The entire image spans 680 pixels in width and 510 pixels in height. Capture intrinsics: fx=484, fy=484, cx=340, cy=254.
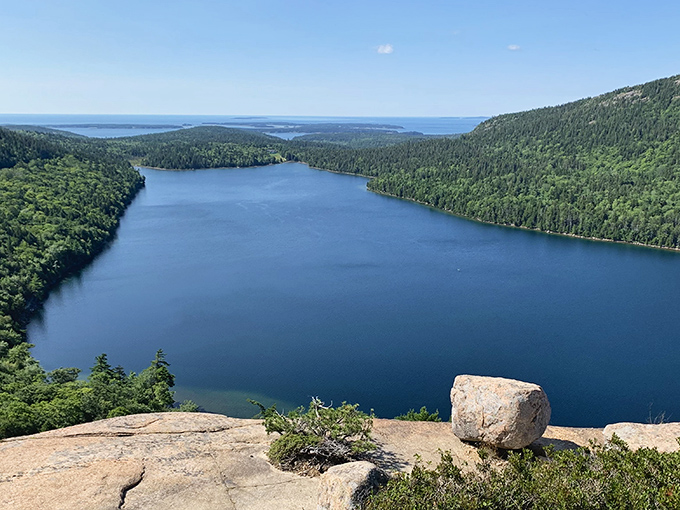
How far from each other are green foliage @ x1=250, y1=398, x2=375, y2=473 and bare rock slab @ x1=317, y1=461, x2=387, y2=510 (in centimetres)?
294

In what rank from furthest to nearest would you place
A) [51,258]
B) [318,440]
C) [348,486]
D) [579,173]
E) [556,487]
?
[579,173] → [51,258] → [318,440] → [348,486] → [556,487]

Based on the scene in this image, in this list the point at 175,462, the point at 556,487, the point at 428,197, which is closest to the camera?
the point at 556,487

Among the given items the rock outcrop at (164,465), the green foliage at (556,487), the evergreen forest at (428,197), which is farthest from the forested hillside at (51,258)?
the green foliage at (556,487)

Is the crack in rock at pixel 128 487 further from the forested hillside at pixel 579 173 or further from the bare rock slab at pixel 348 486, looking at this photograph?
the forested hillside at pixel 579 173

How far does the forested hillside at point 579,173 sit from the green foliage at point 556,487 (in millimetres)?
106190

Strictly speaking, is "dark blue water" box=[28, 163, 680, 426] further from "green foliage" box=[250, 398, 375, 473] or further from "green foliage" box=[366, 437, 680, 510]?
"green foliage" box=[366, 437, 680, 510]

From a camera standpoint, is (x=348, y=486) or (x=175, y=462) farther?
(x=175, y=462)

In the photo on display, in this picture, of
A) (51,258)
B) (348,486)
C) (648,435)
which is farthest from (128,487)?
(51,258)

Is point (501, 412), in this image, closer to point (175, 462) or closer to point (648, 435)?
point (648, 435)

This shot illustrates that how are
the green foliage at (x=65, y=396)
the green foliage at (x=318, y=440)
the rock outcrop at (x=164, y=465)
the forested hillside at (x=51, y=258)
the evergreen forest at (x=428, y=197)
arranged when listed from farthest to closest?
the evergreen forest at (x=428, y=197) → the forested hillside at (x=51, y=258) → the green foliage at (x=65, y=396) → the green foliage at (x=318, y=440) → the rock outcrop at (x=164, y=465)

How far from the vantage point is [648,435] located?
1838 centimetres

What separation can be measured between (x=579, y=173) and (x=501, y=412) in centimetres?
14824

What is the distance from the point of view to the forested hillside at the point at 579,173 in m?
115

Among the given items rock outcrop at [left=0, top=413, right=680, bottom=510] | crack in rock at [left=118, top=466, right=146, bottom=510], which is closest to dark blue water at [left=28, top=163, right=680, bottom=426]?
rock outcrop at [left=0, top=413, right=680, bottom=510]
